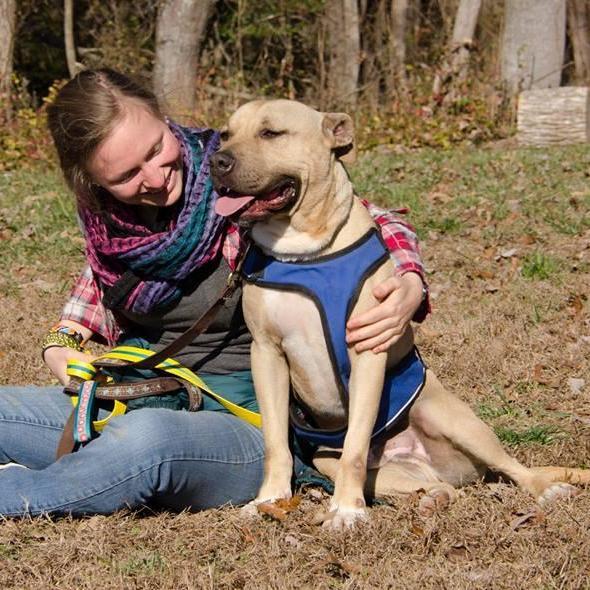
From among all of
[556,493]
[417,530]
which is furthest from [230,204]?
[556,493]

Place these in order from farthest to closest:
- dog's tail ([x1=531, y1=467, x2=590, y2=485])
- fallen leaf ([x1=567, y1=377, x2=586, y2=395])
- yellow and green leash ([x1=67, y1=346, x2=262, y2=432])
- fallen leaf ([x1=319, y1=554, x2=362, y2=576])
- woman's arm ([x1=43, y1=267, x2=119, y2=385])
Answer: fallen leaf ([x1=567, y1=377, x2=586, y2=395]) < woman's arm ([x1=43, y1=267, x2=119, y2=385]) < yellow and green leash ([x1=67, y1=346, x2=262, y2=432]) < dog's tail ([x1=531, y1=467, x2=590, y2=485]) < fallen leaf ([x1=319, y1=554, x2=362, y2=576])

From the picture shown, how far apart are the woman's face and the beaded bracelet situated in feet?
2.14

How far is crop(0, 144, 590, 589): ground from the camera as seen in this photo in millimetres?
2936

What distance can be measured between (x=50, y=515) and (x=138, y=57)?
12965 millimetres

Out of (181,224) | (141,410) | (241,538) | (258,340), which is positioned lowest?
(241,538)

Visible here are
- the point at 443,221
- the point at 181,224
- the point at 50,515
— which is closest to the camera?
the point at 50,515

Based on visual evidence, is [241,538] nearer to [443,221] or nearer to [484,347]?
[484,347]

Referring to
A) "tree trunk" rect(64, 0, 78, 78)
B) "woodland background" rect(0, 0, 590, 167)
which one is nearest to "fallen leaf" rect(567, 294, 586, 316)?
"woodland background" rect(0, 0, 590, 167)

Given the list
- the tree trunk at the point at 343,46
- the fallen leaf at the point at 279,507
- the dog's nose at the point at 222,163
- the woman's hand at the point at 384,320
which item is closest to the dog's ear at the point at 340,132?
the dog's nose at the point at 222,163

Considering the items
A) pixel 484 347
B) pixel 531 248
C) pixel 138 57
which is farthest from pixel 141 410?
pixel 138 57

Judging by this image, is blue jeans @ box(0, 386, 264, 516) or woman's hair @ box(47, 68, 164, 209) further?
woman's hair @ box(47, 68, 164, 209)

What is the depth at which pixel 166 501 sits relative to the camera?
135 inches

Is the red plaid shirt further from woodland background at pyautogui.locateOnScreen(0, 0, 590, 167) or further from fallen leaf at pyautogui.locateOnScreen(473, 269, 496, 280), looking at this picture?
woodland background at pyautogui.locateOnScreen(0, 0, 590, 167)

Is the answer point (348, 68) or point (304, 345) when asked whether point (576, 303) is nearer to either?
point (304, 345)
